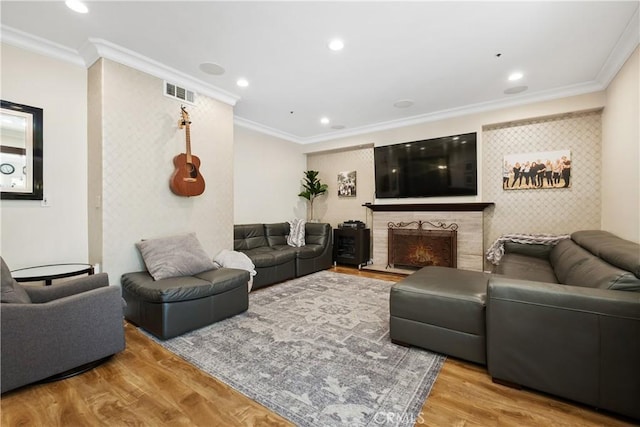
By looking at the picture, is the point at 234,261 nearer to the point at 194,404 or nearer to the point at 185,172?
the point at 185,172

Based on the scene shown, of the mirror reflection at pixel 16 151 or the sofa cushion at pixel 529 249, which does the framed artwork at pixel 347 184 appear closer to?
the sofa cushion at pixel 529 249

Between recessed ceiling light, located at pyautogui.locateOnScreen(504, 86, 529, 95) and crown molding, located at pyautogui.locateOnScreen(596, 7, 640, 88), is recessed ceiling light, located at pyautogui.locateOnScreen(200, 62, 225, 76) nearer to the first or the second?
recessed ceiling light, located at pyautogui.locateOnScreen(504, 86, 529, 95)

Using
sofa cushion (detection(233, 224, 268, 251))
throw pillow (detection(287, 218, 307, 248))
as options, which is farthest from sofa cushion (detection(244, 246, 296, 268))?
throw pillow (detection(287, 218, 307, 248))

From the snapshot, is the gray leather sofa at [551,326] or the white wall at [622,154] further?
the white wall at [622,154]

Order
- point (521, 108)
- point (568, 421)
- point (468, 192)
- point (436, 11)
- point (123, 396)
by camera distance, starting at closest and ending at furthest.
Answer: point (568, 421) < point (123, 396) < point (436, 11) < point (521, 108) < point (468, 192)

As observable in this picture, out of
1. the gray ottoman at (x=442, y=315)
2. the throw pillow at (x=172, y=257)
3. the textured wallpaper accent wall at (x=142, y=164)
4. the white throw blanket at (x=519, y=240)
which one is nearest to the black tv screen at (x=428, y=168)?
the white throw blanket at (x=519, y=240)

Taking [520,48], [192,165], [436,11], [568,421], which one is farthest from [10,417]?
[520,48]

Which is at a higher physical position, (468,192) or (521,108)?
(521,108)

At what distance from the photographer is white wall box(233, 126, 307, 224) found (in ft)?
16.7

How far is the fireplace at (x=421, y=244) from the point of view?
Answer: 15.0 feet

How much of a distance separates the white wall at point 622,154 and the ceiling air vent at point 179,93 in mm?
4676

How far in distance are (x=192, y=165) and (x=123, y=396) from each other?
245 centimetres

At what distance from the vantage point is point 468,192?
14.6ft

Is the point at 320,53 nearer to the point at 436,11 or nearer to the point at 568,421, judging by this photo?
the point at 436,11
